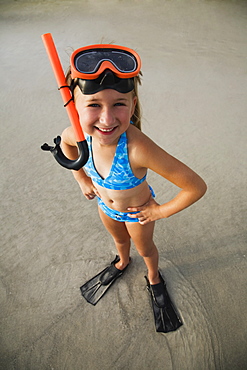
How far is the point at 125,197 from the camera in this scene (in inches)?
51.6

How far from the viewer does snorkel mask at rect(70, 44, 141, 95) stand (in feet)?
3.27

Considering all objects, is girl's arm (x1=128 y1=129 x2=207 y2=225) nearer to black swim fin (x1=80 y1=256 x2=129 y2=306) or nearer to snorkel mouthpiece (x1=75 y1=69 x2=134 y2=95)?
snorkel mouthpiece (x1=75 y1=69 x2=134 y2=95)

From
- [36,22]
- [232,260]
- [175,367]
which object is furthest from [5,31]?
[175,367]

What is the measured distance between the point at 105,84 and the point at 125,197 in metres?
0.51

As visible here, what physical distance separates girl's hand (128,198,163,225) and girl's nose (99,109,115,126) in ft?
1.57

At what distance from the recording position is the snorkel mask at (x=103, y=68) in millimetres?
996

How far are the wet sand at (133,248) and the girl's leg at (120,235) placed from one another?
0.11 metres

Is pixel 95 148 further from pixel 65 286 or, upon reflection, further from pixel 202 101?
pixel 202 101

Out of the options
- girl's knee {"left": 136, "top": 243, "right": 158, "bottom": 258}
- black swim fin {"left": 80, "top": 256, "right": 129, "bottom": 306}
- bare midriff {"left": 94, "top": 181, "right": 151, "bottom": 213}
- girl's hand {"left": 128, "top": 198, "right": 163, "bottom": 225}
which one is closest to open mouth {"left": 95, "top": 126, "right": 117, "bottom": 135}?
bare midriff {"left": 94, "top": 181, "right": 151, "bottom": 213}

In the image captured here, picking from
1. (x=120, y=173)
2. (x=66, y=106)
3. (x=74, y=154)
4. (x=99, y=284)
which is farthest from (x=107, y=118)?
(x=99, y=284)

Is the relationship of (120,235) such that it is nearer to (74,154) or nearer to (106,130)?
(74,154)

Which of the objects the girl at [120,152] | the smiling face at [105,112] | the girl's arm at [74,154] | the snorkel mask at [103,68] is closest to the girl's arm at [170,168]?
the girl at [120,152]

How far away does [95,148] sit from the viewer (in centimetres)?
125

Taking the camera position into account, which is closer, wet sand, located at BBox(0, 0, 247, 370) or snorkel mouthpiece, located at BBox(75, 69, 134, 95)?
snorkel mouthpiece, located at BBox(75, 69, 134, 95)
